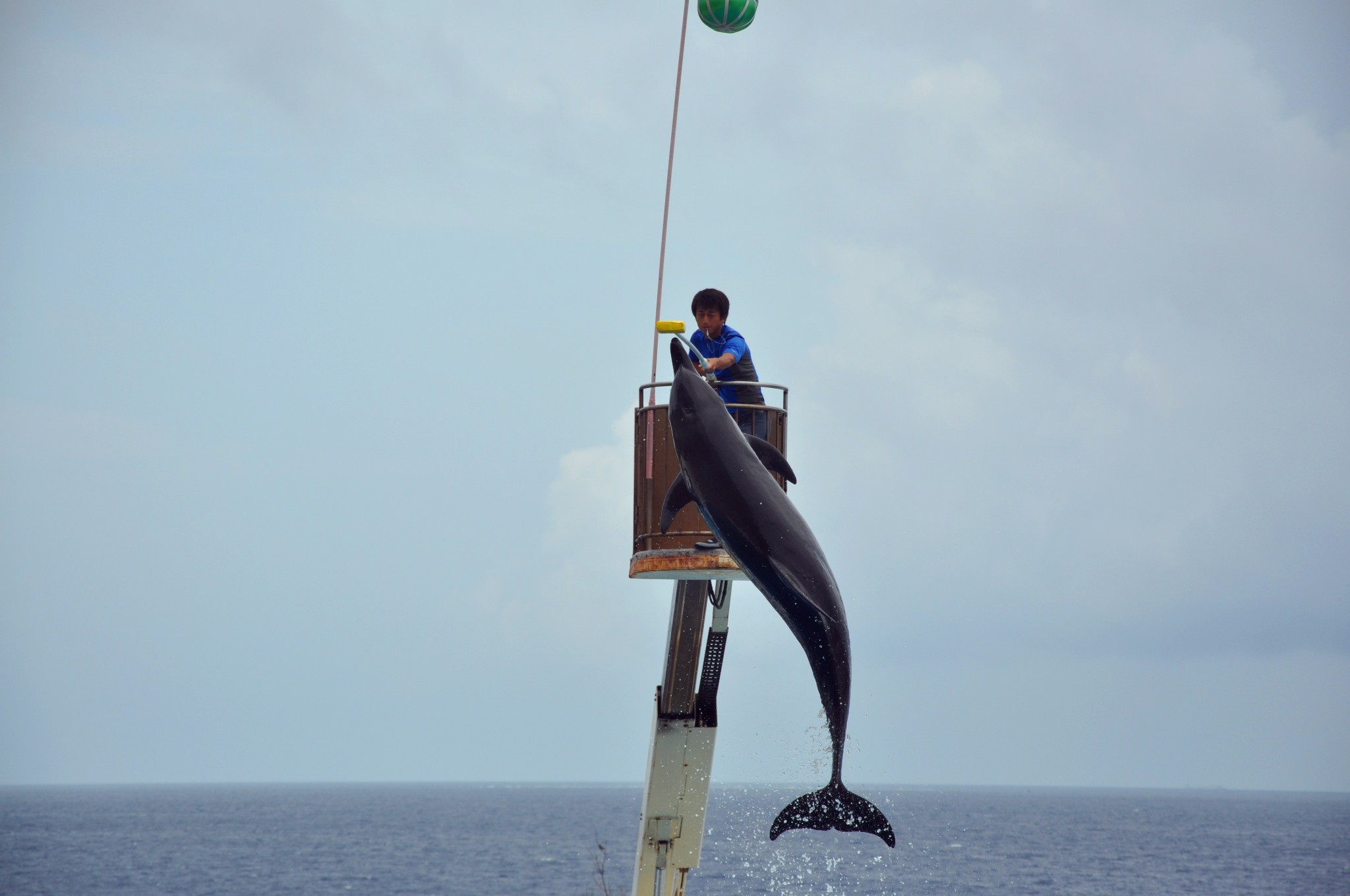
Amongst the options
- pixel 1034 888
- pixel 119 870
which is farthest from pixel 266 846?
pixel 1034 888

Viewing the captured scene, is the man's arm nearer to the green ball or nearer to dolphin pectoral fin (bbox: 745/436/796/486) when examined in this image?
dolphin pectoral fin (bbox: 745/436/796/486)

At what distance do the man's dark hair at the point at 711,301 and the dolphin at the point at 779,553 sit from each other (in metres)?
1.93

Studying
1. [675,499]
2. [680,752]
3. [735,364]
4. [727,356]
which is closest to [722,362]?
[727,356]

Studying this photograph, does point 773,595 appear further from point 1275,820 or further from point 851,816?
point 1275,820

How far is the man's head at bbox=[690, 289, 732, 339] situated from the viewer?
1172 cm

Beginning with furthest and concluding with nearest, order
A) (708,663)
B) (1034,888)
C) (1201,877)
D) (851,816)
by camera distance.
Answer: (1201,877) < (1034,888) < (708,663) < (851,816)

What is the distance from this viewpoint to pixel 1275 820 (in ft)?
576

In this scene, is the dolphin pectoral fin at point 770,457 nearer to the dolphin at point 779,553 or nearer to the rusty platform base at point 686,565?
the dolphin at point 779,553

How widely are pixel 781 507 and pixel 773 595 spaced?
25.2 inches

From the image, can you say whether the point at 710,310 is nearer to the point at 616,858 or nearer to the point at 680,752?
the point at 680,752

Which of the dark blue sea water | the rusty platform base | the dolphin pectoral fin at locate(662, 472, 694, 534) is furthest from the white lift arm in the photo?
the dark blue sea water

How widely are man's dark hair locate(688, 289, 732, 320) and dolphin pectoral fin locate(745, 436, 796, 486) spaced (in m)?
1.76

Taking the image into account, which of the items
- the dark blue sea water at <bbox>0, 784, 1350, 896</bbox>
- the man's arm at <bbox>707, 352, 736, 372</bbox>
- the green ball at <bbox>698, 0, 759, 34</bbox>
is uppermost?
the green ball at <bbox>698, 0, 759, 34</bbox>

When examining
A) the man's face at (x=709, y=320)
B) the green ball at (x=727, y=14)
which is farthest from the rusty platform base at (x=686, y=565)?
the green ball at (x=727, y=14)
